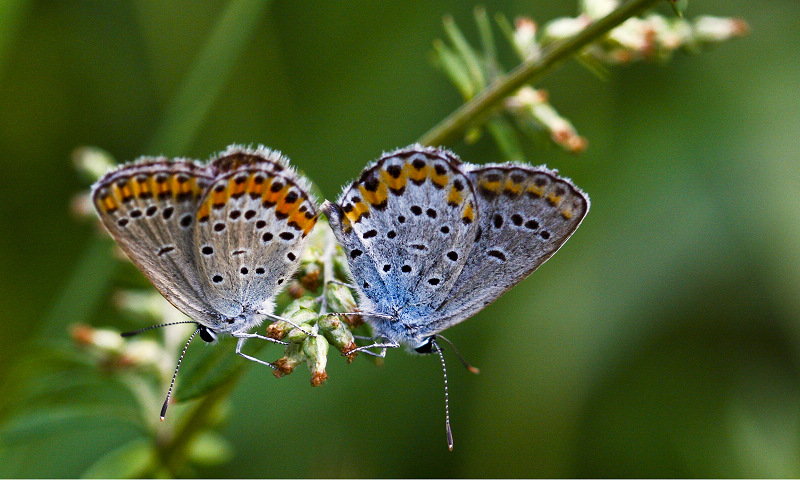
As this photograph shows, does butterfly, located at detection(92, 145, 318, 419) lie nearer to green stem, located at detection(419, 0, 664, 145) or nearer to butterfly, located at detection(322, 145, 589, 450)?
butterfly, located at detection(322, 145, 589, 450)

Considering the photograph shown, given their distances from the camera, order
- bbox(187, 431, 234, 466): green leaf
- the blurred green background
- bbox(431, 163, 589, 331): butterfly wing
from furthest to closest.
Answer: the blurred green background
bbox(187, 431, 234, 466): green leaf
bbox(431, 163, 589, 331): butterfly wing

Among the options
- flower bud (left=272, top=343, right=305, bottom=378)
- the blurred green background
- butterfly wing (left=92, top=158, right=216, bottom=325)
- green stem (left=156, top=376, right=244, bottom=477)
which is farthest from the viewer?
the blurred green background

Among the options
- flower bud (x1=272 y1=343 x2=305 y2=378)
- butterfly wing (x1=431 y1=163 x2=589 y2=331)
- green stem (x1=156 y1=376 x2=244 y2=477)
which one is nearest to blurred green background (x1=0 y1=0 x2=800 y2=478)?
green stem (x1=156 y1=376 x2=244 y2=477)

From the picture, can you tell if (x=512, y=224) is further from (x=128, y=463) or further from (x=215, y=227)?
(x=128, y=463)

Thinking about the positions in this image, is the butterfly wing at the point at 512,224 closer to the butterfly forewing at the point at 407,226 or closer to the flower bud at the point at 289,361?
the butterfly forewing at the point at 407,226

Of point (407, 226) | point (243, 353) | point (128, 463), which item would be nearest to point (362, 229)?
point (407, 226)

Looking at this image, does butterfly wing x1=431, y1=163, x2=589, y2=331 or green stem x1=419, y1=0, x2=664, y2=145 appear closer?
green stem x1=419, y1=0, x2=664, y2=145

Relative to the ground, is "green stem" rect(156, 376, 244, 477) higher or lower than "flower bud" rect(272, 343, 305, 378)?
A: lower
